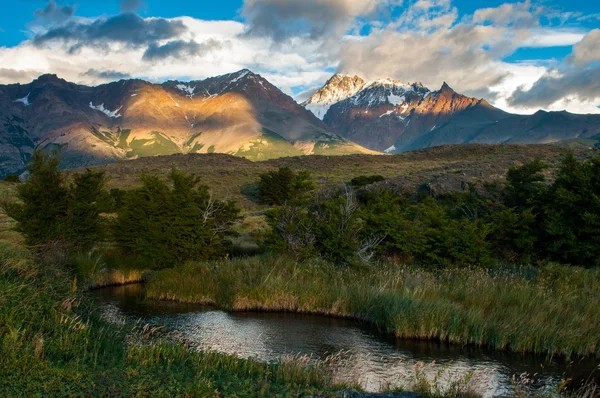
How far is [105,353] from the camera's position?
9203mm

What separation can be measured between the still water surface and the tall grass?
1472mm

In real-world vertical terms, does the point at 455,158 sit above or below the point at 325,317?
above

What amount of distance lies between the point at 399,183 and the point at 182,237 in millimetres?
24707

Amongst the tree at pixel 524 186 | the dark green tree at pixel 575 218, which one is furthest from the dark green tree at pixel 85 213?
the tree at pixel 524 186

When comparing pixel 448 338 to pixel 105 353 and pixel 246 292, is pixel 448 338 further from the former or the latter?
pixel 105 353

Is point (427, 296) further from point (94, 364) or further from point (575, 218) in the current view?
point (94, 364)

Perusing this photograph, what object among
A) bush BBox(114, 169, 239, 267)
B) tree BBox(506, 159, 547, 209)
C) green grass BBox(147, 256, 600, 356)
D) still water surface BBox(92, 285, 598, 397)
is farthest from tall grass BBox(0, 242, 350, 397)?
tree BBox(506, 159, 547, 209)

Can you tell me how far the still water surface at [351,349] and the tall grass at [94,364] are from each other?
4.83ft

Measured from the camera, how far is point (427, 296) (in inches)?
647

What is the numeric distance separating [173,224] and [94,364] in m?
15.9

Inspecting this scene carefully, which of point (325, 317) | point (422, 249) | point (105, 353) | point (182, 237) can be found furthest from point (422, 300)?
point (182, 237)

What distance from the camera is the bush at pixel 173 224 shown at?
23.4 metres

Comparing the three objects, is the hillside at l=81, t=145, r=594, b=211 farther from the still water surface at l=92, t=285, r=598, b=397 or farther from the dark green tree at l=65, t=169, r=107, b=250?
the still water surface at l=92, t=285, r=598, b=397

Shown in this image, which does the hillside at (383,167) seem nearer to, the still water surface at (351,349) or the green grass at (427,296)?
the green grass at (427,296)
